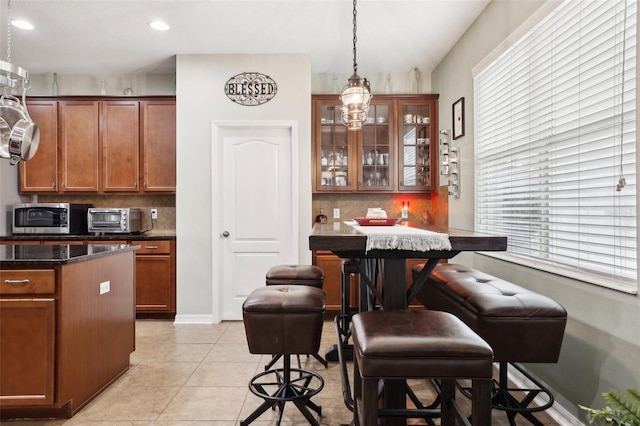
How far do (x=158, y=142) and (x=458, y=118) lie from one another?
3.35 m

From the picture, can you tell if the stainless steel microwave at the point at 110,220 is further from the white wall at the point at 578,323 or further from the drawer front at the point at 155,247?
the white wall at the point at 578,323

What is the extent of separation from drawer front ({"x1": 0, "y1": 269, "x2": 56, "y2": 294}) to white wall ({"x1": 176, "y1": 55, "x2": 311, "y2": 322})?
Result: 2.16 m

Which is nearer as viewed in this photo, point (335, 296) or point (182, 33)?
point (182, 33)

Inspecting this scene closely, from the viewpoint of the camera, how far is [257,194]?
14.2ft

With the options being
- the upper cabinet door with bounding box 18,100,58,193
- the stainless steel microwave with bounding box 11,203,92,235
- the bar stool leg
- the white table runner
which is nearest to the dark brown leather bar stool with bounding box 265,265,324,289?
the white table runner

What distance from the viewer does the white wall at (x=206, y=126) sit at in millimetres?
4289

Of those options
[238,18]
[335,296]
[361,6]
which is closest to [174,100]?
[238,18]

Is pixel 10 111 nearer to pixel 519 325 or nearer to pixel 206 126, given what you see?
pixel 206 126

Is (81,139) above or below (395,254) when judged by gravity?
above

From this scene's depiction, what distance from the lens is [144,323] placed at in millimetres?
4348

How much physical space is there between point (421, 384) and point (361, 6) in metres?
3.02

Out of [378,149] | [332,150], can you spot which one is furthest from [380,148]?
[332,150]

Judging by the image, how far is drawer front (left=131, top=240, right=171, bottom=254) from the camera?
4.38 meters

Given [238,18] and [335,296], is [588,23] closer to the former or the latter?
[238,18]
